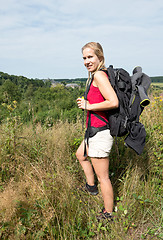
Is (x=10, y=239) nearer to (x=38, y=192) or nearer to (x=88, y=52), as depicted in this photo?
(x=38, y=192)

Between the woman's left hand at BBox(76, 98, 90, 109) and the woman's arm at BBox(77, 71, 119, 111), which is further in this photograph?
the woman's left hand at BBox(76, 98, 90, 109)

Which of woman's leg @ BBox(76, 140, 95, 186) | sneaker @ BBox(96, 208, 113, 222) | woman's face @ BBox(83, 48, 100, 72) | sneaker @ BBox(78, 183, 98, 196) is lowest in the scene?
sneaker @ BBox(96, 208, 113, 222)

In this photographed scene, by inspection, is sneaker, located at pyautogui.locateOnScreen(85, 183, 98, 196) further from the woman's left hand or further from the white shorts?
the woman's left hand

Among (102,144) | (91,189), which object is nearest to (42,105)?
(91,189)

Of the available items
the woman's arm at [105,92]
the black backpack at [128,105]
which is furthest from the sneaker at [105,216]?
the woman's arm at [105,92]

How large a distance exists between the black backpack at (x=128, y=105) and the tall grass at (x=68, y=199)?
0.73 meters

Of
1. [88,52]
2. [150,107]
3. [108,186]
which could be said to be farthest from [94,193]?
[150,107]

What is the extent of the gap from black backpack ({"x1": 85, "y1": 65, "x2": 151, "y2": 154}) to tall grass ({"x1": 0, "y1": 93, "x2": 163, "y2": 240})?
730 millimetres

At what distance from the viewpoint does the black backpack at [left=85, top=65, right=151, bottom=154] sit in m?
1.96

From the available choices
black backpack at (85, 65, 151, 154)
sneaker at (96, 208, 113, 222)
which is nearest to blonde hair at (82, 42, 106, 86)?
black backpack at (85, 65, 151, 154)

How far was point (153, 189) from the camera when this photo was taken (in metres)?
2.71

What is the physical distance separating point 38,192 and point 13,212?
15.2 inches

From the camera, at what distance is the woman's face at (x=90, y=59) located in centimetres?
206

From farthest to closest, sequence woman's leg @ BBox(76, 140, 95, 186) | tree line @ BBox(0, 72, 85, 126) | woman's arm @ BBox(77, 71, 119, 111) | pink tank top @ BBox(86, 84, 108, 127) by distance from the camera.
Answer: tree line @ BBox(0, 72, 85, 126) → woman's leg @ BBox(76, 140, 95, 186) → pink tank top @ BBox(86, 84, 108, 127) → woman's arm @ BBox(77, 71, 119, 111)
